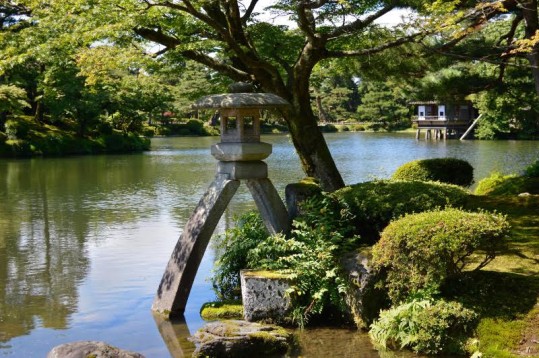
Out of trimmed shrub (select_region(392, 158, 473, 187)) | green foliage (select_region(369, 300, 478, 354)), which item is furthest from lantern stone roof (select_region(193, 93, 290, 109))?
trimmed shrub (select_region(392, 158, 473, 187))

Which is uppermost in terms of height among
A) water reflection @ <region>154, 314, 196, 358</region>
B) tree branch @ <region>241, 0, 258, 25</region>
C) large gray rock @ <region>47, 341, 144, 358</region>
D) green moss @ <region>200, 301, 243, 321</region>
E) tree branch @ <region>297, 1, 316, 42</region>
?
tree branch @ <region>241, 0, 258, 25</region>

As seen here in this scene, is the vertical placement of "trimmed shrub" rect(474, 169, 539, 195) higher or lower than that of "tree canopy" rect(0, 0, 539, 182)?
lower

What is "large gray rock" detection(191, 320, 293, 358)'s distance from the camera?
589cm

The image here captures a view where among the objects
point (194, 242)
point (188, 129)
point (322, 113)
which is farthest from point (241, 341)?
point (322, 113)

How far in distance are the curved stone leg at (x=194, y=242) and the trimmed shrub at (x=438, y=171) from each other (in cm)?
523

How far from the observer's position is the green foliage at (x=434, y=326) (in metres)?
5.62

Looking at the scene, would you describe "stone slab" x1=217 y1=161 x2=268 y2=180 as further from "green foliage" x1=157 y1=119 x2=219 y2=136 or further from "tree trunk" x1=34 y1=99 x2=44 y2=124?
"green foliage" x1=157 y1=119 x2=219 y2=136

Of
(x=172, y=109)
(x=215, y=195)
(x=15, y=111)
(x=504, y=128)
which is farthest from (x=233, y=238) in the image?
(x=172, y=109)

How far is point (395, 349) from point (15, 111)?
28580mm

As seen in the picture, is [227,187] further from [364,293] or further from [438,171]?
[438,171]

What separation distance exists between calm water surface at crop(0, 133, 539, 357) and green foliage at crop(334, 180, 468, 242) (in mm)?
1391

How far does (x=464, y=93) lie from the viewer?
10.6m

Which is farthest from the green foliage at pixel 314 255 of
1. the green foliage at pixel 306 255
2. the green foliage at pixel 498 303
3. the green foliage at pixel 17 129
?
the green foliage at pixel 17 129

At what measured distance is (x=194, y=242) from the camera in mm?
7301
